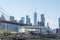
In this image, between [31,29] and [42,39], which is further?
[31,29]

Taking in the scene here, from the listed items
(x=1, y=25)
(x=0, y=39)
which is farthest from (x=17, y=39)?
(x=1, y=25)

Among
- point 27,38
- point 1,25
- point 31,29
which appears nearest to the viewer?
point 27,38

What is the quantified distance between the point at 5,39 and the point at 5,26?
41.3 m

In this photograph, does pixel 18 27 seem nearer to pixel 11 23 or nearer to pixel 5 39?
pixel 11 23

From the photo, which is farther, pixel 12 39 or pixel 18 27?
pixel 18 27

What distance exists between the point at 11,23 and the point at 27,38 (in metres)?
40.4

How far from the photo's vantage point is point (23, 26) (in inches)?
3861

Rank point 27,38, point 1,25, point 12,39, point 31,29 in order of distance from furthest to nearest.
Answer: point 31,29, point 1,25, point 27,38, point 12,39

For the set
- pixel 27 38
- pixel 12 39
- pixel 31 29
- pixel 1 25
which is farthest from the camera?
pixel 31 29

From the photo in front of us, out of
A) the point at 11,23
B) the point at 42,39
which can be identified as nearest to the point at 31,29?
the point at 11,23

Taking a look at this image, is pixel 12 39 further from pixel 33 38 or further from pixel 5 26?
pixel 5 26

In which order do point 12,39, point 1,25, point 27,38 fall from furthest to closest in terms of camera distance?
point 1,25 < point 27,38 < point 12,39

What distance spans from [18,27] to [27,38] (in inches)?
2004

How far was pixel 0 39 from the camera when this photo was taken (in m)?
48.4
